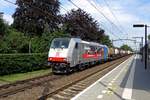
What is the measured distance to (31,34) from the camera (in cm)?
6031

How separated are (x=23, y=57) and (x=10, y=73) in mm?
3083

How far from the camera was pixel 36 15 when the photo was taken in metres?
58.6

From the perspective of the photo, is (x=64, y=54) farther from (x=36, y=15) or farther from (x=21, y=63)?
(x=36, y=15)

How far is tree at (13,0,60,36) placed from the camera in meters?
58.4

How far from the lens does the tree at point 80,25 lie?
5914 cm

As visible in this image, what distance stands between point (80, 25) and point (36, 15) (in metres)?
8.44

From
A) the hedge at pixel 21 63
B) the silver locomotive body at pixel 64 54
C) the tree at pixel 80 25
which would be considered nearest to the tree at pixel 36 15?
the tree at pixel 80 25

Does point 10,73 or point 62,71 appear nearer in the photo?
point 10,73

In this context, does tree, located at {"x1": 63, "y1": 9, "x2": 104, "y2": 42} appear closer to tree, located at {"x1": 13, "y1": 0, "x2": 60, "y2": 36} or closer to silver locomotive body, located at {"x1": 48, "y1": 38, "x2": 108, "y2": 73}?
tree, located at {"x1": 13, "y1": 0, "x2": 60, "y2": 36}

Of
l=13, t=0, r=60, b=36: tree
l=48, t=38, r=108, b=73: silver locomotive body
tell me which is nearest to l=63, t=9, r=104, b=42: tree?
l=13, t=0, r=60, b=36: tree

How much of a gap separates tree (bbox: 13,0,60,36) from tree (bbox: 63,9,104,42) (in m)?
2.40

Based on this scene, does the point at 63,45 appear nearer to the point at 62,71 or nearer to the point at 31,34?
the point at 62,71

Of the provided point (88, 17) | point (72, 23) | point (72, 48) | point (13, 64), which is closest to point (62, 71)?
point (72, 48)

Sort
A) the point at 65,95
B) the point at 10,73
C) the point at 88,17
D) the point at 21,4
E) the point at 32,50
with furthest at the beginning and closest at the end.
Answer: the point at 88,17 < the point at 21,4 < the point at 32,50 < the point at 10,73 < the point at 65,95
